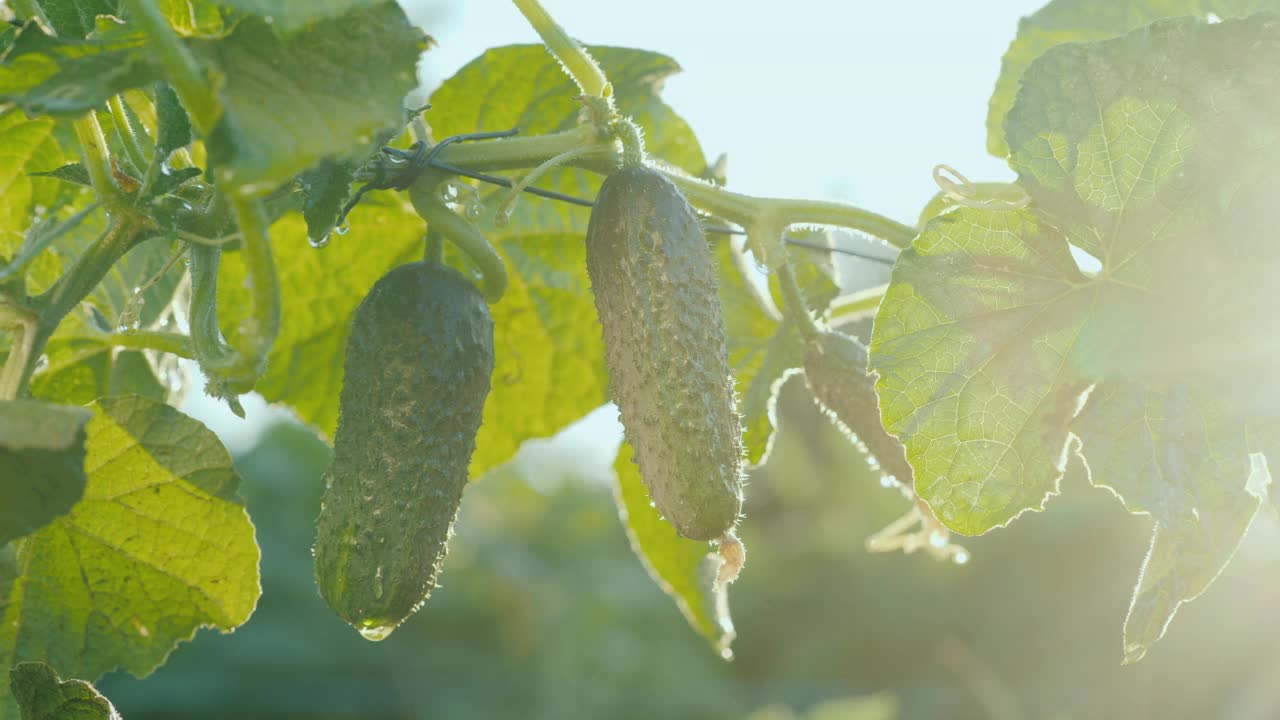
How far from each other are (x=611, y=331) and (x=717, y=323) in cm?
11

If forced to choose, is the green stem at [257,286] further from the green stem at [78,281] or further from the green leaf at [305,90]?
the green stem at [78,281]

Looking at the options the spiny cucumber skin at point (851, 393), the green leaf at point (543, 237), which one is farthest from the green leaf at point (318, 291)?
the spiny cucumber skin at point (851, 393)

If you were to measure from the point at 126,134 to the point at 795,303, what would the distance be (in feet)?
2.74

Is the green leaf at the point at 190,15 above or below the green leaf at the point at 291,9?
below

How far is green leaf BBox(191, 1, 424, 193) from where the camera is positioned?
0.72 m

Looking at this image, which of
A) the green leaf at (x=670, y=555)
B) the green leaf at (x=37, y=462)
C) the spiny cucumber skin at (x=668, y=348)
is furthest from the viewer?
the green leaf at (x=670, y=555)

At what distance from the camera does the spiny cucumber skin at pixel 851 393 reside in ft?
4.94

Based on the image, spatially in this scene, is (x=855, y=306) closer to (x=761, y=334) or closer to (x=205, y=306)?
(x=761, y=334)

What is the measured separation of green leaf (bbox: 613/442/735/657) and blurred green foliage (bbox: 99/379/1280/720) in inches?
384

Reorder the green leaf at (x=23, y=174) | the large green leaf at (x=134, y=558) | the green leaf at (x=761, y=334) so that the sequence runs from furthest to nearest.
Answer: the green leaf at (x=761, y=334)
the green leaf at (x=23, y=174)
the large green leaf at (x=134, y=558)

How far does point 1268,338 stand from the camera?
1.29m

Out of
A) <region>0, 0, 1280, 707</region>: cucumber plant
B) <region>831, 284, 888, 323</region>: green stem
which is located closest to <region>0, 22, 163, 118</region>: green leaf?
<region>0, 0, 1280, 707</region>: cucumber plant

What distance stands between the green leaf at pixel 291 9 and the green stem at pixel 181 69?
66 mm

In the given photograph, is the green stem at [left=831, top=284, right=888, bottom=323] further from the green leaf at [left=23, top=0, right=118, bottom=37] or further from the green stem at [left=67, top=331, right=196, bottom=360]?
the green leaf at [left=23, top=0, right=118, bottom=37]
